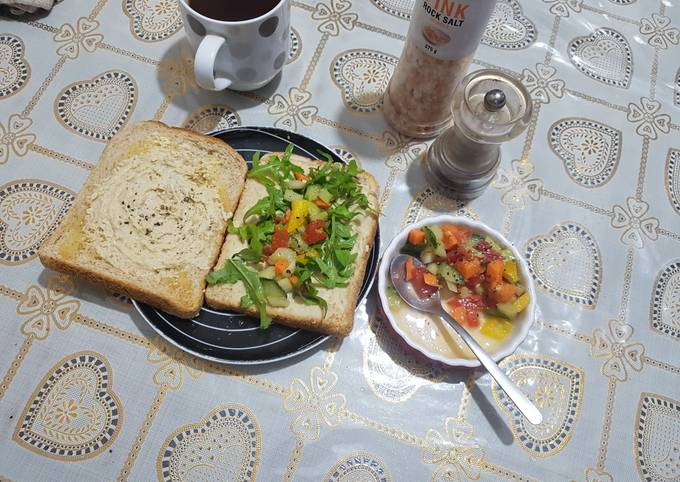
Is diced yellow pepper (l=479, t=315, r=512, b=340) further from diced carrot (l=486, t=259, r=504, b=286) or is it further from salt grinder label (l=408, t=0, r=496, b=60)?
salt grinder label (l=408, t=0, r=496, b=60)

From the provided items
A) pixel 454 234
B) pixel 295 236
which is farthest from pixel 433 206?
pixel 295 236

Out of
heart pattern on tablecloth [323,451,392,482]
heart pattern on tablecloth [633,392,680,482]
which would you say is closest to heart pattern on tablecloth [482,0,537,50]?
heart pattern on tablecloth [633,392,680,482]

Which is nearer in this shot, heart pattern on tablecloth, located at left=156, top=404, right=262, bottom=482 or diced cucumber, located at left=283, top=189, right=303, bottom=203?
heart pattern on tablecloth, located at left=156, top=404, right=262, bottom=482

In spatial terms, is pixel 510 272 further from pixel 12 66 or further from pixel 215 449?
pixel 12 66

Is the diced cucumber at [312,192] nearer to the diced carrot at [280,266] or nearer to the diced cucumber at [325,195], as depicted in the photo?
the diced cucumber at [325,195]

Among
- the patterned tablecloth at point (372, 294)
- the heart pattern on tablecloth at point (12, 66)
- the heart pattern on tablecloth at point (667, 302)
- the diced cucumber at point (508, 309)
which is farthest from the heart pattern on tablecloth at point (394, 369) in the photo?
the heart pattern on tablecloth at point (12, 66)

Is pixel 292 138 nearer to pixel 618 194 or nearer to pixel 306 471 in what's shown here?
pixel 306 471

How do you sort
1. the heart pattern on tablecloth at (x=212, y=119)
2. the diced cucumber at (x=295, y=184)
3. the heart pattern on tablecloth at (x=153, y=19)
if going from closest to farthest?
the diced cucumber at (x=295, y=184)
the heart pattern on tablecloth at (x=212, y=119)
the heart pattern on tablecloth at (x=153, y=19)
